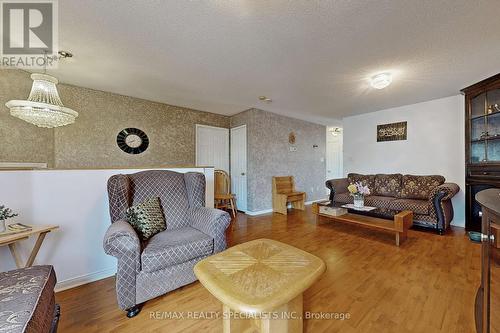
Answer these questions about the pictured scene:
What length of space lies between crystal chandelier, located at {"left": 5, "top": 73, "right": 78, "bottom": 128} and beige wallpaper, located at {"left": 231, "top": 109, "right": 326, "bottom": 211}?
309cm

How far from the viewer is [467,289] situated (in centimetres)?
163

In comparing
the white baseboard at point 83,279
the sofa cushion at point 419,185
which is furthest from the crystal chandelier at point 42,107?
the sofa cushion at point 419,185

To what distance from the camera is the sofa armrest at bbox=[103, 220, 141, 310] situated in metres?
1.36

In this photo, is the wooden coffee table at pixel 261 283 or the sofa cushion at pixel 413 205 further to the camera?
the sofa cushion at pixel 413 205

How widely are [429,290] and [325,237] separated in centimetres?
132

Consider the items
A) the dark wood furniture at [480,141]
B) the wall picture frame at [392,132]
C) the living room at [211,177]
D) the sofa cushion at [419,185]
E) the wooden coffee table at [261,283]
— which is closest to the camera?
the wooden coffee table at [261,283]

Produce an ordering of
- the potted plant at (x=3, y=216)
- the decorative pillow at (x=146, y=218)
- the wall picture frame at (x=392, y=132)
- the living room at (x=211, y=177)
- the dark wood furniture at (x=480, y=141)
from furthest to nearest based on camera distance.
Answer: the wall picture frame at (x=392, y=132), the dark wood furniture at (x=480, y=141), the decorative pillow at (x=146, y=218), the potted plant at (x=3, y=216), the living room at (x=211, y=177)

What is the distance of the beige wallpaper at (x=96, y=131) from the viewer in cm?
252

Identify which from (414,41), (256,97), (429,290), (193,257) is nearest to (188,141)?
(256,97)

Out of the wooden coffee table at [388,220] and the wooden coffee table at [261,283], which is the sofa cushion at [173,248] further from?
the wooden coffee table at [388,220]

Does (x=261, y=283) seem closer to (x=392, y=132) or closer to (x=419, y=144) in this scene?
(x=419, y=144)

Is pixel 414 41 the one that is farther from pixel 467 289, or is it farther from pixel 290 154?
pixel 290 154

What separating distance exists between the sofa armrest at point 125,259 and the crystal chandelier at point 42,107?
1427mm

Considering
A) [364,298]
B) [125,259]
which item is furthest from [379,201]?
[125,259]
